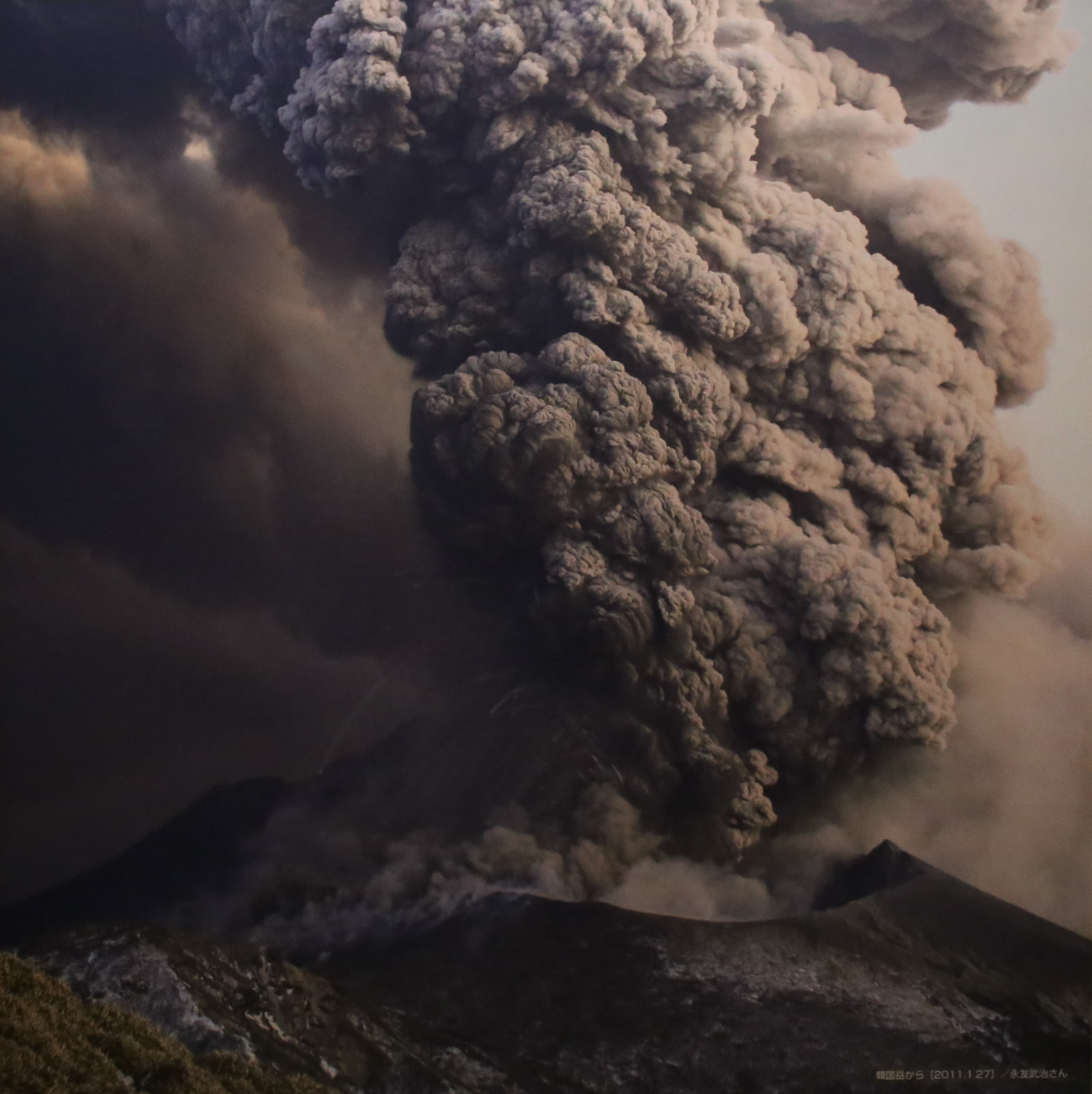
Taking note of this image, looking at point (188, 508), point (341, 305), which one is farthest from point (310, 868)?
point (341, 305)

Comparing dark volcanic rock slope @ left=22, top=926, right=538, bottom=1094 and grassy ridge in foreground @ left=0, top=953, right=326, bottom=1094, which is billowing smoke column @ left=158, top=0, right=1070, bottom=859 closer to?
dark volcanic rock slope @ left=22, top=926, right=538, bottom=1094

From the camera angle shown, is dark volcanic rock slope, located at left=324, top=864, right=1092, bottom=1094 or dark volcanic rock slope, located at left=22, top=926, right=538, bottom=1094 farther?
dark volcanic rock slope, located at left=324, top=864, right=1092, bottom=1094

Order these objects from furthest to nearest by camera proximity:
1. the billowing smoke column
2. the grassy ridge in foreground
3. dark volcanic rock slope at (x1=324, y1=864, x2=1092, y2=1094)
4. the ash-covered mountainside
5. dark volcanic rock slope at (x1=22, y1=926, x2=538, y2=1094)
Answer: the billowing smoke column, dark volcanic rock slope at (x1=324, y1=864, x2=1092, y2=1094), the ash-covered mountainside, dark volcanic rock slope at (x1=22, y1=926, x2=538, y2=1094), the grassy ridge in foreground

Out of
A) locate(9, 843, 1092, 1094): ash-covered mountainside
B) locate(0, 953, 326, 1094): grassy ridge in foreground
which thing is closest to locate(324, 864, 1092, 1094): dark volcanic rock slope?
locate(9, 843, 1092, 1094): ash-covered mountainside

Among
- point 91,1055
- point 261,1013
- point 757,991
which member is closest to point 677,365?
point 757,991

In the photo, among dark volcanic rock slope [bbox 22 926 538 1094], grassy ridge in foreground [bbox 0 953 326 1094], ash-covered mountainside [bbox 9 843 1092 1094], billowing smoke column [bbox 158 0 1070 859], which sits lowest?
grassy ridge in foreground [bbox 0 953 326 1094]

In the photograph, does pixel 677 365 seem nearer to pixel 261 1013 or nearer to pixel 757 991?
pixel 757 991
